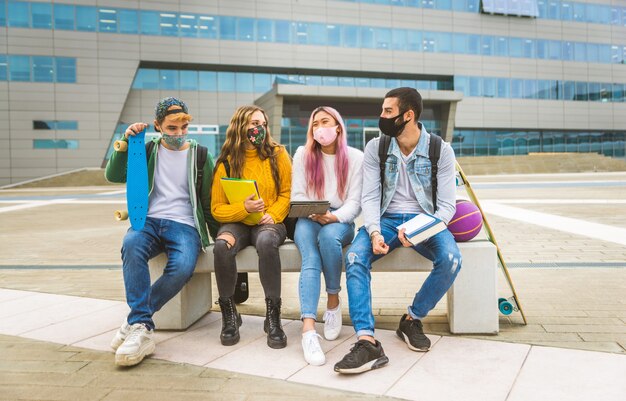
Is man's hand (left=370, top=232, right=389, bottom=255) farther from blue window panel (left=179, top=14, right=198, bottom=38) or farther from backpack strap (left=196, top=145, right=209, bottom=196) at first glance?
blue window panel (left=179, top=14, right=198, bottom=38)

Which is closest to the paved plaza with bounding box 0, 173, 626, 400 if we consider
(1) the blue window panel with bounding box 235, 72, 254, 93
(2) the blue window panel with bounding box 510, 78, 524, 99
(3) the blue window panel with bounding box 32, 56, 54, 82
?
(3) the blue window panel with bounding box 32, 56, 54, 82

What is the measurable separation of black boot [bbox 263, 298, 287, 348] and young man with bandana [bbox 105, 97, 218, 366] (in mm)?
667

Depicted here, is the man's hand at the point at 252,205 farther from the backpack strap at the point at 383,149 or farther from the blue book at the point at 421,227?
the blue book at the point at 421,227

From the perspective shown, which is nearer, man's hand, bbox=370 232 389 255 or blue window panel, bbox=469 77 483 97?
man's hand, bbox=370 232 389 255

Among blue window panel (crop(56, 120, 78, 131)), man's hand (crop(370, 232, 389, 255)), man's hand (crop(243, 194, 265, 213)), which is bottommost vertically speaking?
man's hand (crop(370, 232, 389, 255))

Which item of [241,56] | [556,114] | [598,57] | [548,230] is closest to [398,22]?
[241,56]

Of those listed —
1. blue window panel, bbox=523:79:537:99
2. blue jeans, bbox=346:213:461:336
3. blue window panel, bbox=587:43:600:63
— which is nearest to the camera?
blue jeans, bbox=346:213:461:336

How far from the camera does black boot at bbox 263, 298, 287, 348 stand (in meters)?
3.75

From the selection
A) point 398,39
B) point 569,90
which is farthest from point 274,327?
point 569,90

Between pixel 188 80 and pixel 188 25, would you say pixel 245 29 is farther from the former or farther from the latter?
pixel 188 80

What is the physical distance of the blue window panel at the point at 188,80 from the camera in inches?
1624

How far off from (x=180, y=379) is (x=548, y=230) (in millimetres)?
7853

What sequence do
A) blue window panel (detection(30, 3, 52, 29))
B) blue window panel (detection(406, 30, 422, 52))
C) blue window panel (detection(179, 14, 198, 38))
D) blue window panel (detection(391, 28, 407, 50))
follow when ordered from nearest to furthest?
blue window panel (detection(30, 3, 52, 29)) < blue window panel (detection(179, 14, 198, 38)) < blue window panel (detection(391, 28, 407, 50)) < blue window panel (detection(406, 30, 422, 52))

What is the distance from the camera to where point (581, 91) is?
164 feet
